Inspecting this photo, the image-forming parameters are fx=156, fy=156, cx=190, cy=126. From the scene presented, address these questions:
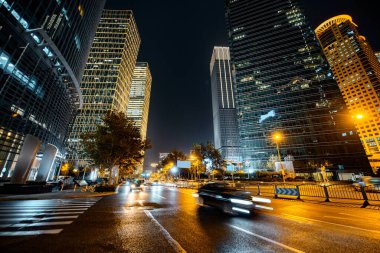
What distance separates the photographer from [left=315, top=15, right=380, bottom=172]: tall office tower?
121 m

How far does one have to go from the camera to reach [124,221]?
7.41 metres

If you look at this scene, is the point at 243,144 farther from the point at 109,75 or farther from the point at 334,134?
the point at 109,75

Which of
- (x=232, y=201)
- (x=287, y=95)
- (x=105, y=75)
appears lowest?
(x=232, y=201)

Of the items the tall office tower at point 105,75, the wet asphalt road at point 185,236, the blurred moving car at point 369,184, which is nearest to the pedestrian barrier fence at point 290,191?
the blurred moving car at point 369,184

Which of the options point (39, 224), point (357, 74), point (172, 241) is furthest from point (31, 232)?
point (357, 74)

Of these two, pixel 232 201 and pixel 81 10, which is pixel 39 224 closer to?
pixel 232 201

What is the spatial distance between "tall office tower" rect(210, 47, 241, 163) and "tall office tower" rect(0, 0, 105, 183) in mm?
143660

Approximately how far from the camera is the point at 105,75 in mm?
88375

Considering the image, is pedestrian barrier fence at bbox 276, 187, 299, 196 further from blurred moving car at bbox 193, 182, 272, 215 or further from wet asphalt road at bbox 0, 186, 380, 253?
blurred moving car at bbox 193, 182, 272, 215

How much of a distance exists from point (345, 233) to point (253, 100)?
91.5 meters

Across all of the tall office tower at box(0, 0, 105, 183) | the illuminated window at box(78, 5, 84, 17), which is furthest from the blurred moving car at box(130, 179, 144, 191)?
the illuminated window at box(78, 5, 84, 17)

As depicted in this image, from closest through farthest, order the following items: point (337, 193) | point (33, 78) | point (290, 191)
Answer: point (290, 191)
point (337, 193)
point (33, 78)

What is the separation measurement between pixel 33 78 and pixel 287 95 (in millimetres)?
96904

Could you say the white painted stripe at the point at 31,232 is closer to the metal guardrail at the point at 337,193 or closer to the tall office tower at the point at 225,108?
the metal guardrail at the point at 337,193
